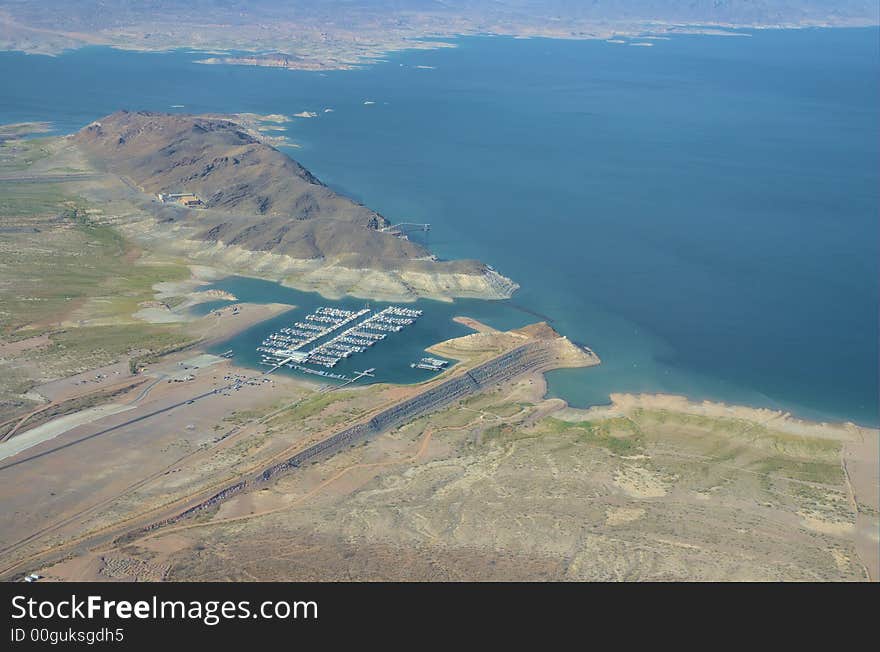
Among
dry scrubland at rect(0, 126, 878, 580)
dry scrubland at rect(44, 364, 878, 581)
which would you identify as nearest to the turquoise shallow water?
dry scrubland at rect(0, 126, 878, 580)

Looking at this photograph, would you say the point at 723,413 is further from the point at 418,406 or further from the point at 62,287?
the point at 62,287

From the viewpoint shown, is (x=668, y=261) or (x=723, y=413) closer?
(x=723, y=413)

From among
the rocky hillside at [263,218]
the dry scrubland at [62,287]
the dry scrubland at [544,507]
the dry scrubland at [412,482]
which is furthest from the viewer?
the rocky hillside at [263,218]

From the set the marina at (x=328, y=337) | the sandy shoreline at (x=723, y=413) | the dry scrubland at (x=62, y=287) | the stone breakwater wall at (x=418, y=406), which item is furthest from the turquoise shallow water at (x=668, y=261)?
the dry scrubland at (x=62, y=287)

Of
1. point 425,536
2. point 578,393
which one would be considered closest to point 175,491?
point 425,536

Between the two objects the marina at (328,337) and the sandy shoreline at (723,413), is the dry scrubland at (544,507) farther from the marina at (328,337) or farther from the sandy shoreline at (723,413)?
the marina at (328,337)

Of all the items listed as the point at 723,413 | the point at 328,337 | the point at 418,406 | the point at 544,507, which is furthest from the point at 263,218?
the point at 544,507

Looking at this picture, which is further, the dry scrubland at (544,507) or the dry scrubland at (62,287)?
the dry scrubland at (62,287)
